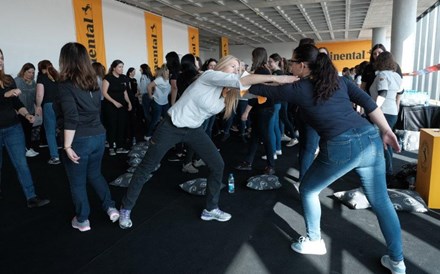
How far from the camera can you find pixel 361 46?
2241cm

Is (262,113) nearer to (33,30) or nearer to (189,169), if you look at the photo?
(189,169)

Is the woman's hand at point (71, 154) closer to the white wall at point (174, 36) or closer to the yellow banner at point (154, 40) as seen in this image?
the yellow banner at point (154, 40)

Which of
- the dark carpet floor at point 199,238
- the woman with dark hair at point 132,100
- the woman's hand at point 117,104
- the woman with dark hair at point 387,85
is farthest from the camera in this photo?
the woman with dark hair at point 132,100

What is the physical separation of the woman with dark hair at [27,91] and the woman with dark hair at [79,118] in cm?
→ 353

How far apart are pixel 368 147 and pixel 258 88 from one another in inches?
27.8

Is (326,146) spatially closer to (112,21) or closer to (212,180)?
(212,180)

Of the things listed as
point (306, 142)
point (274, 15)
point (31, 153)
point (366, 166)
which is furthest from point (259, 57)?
point (274, 15)

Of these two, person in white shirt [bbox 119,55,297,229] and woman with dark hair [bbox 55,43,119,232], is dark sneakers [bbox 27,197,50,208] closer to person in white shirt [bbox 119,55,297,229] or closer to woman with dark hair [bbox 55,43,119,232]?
woman with dark hair [bbox 55,43,119,232]

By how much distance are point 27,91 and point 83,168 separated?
175 inches

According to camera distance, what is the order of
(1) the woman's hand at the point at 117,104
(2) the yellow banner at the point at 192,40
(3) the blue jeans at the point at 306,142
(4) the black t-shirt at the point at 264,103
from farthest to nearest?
(2) the yellow banner at the point at 192,40, (1) the woman's hand at the point at 117,104, (4) the black t-shirt at the point at 264,103, (3) the blue jeans at the point at 306,142

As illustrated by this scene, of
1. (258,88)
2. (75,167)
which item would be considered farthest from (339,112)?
(75,167)

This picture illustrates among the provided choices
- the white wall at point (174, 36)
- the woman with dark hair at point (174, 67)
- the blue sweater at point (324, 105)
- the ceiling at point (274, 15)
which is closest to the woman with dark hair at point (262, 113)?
the woman with dark hair at point (174, 67)

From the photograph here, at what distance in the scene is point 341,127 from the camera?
1.84m

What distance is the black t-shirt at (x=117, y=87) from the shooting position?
503 cm
